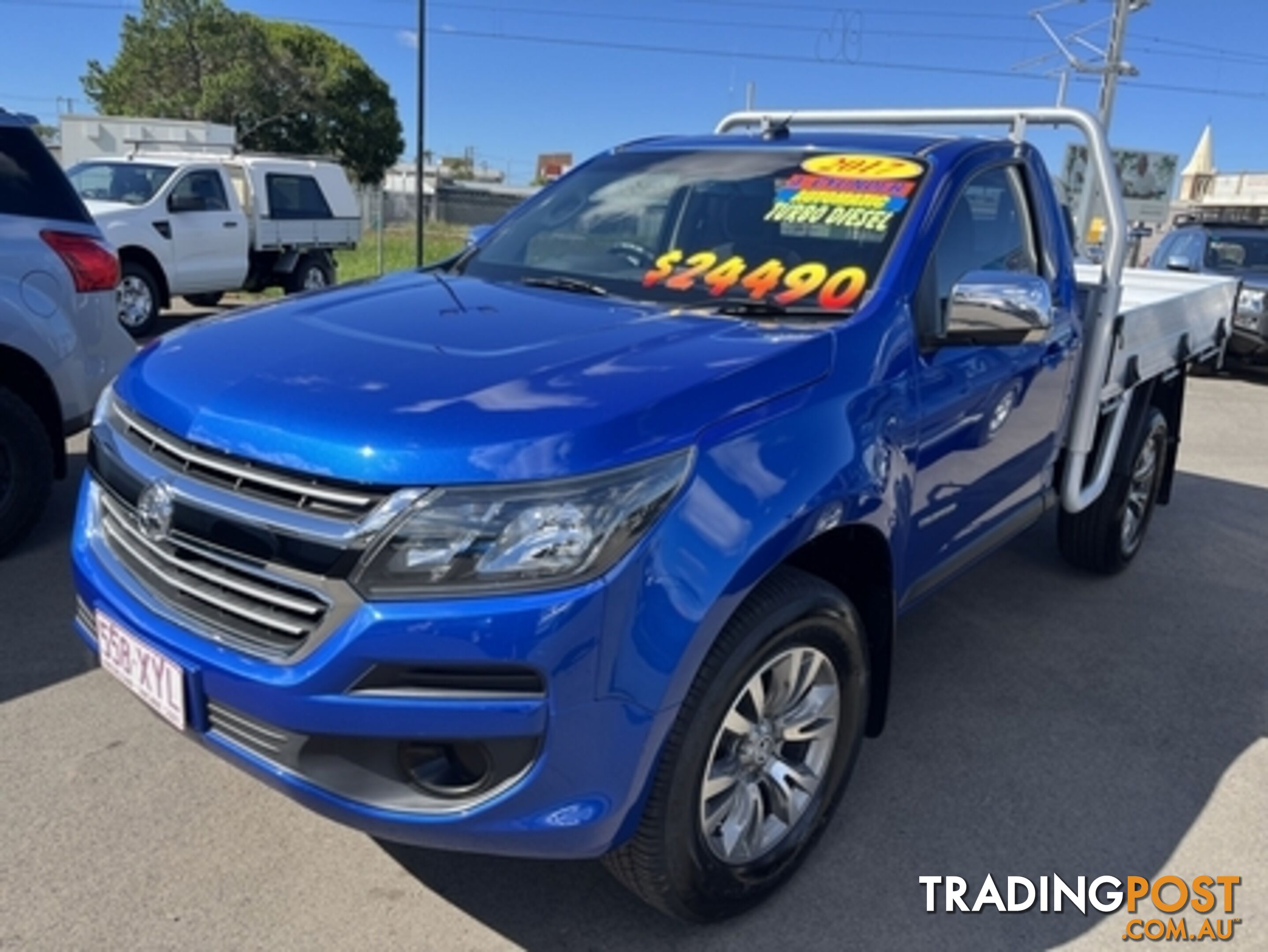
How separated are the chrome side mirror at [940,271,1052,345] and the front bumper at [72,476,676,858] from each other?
4.83ft

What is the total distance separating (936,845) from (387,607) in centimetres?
177

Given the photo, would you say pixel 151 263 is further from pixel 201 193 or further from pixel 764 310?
pixel 764 310

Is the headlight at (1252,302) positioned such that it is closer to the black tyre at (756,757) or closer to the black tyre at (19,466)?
the black tyre at (756,757)

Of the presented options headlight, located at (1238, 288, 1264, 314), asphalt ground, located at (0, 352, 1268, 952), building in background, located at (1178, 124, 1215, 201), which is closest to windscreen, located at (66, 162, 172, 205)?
asphalt ground, located at (0, 352, 1268, 952)

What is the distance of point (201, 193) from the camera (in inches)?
459

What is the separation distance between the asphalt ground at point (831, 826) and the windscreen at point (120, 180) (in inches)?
324

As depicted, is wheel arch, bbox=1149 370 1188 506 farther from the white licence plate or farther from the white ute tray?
the white licence plate

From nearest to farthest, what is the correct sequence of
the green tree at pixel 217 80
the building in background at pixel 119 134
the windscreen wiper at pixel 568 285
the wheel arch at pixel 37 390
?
the windscreen wiper at pixel 568 285
the wheel arch at pixel 37 390
the building in background at pixel 119 134
the green tree at pixel 217 80

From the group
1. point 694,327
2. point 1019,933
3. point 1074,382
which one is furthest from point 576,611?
point 1074,382

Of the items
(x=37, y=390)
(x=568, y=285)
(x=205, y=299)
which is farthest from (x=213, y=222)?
(x=568, y=285)

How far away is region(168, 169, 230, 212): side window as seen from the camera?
448 inches

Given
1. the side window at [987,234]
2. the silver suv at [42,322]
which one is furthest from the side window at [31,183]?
the side window at [987,234]

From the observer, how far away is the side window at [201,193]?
11.4 metres

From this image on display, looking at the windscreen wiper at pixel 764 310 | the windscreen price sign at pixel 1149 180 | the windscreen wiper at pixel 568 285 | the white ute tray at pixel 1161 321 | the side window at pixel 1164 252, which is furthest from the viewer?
the windscreen price sign at pixel 1149 180
